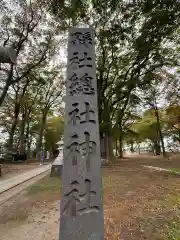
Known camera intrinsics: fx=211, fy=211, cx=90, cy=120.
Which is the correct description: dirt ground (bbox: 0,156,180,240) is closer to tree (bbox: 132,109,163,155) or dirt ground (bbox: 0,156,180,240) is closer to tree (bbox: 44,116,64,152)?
tree (bbox: 132,109,163,155)

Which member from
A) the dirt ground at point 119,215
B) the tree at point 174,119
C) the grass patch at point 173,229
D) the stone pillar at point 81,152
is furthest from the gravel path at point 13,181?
the tree at point 174,119

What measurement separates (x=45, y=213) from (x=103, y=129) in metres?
11.1

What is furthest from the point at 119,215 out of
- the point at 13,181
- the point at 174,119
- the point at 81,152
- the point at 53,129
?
the point at 53,129

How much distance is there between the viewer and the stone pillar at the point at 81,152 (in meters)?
2.78

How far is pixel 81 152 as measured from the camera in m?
3.09

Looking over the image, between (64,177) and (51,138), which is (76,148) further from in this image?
(51,138)

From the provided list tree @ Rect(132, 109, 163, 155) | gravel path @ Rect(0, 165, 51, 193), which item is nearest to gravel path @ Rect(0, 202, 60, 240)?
gravel path @ Rect(0, 165, 51, 193)

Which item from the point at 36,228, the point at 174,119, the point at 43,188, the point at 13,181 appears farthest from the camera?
the point at 174,119

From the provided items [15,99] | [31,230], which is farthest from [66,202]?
[15,99]

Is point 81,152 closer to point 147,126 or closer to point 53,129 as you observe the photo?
point 147,126

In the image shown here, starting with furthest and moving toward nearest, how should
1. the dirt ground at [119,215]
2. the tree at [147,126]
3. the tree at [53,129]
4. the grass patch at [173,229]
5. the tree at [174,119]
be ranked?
the tree at [53,129] < the tree at [147,126] < the tree at [174,119] < the dirt ground at [119,215] < the grass patch at [173,229]

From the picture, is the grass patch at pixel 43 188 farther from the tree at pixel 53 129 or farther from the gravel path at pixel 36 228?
the tree at pixel 53 129

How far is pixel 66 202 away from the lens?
287cm

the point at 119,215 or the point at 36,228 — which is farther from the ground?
the point at 119,215
